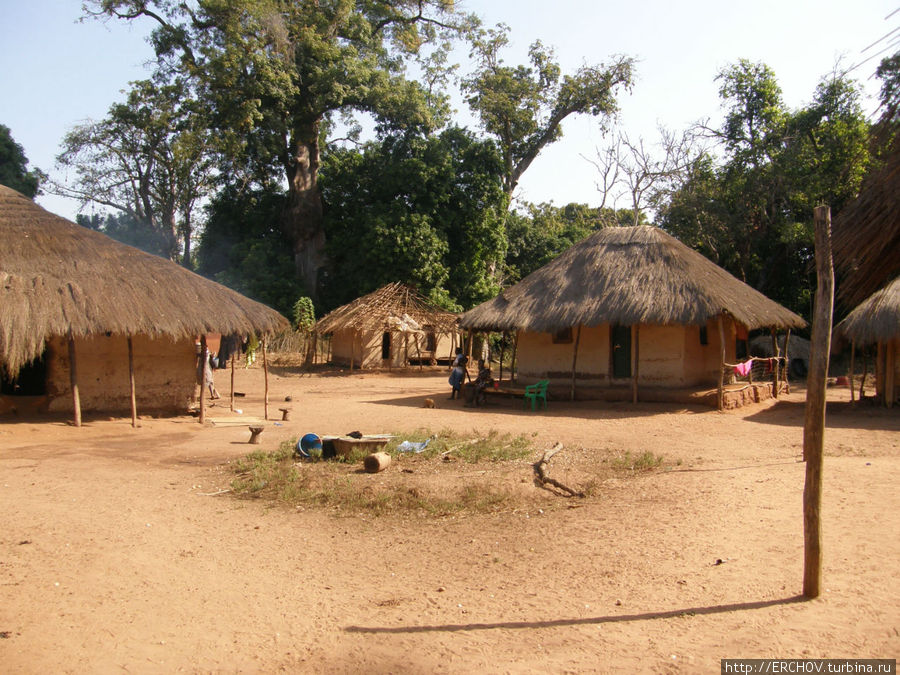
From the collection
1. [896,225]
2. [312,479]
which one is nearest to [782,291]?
[312,479]

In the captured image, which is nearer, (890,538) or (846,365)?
(890,538)

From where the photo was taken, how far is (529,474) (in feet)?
26.8

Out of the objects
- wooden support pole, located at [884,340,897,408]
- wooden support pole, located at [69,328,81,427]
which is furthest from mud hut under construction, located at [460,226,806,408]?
wooden support pole, located at [69,328,81,427]

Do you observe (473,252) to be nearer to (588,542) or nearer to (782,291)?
(782,291)

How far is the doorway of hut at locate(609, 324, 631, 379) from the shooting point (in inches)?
664

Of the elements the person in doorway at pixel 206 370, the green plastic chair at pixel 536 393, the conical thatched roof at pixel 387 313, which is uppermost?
the conical thatched roof at pixel 387 313

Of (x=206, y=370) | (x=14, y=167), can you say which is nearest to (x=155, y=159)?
(x=14, y=167)

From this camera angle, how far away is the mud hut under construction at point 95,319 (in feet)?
37.9

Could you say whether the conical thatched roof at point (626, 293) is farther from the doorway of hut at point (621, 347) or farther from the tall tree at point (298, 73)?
the tall tree at point (298, 73)

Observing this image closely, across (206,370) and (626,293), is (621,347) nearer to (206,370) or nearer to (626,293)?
(626,293)

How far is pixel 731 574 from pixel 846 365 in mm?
23218

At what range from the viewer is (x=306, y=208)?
30.8m

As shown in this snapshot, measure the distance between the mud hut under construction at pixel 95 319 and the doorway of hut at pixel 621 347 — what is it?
26.0 ft

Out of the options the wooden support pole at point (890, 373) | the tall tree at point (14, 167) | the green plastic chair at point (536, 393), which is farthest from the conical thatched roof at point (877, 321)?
the tall tree at point (14, 167)
